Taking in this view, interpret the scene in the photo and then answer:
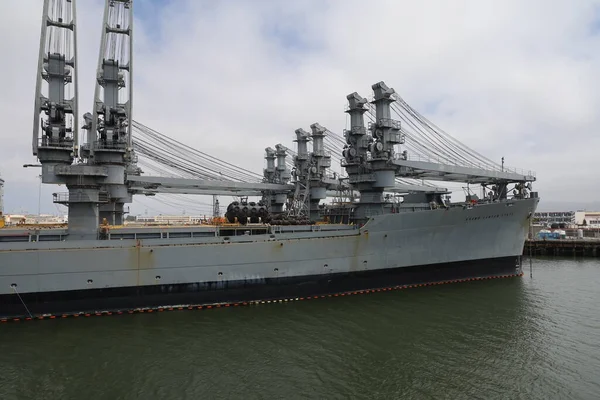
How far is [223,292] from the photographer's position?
17422 millimetres

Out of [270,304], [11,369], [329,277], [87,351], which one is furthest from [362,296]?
[11,369]

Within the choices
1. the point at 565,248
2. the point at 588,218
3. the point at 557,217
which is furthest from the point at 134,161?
the point at 557,217

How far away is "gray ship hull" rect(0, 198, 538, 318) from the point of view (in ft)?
50.3

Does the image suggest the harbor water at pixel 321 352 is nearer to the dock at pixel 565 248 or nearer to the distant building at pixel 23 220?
the distant building at pixel 23 220

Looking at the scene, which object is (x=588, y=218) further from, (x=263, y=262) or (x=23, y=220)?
(x=23, y=220)

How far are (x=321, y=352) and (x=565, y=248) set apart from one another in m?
39.1

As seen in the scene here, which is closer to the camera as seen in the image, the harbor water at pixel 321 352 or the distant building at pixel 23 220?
Result: the harbor water at pixel 321 352

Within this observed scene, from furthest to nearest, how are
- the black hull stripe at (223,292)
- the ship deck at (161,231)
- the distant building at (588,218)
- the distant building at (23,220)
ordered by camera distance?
the distant building at (588,218) → the distant building at (23,220) → the ship deck at (161,231) → the black hull stripe at (223,292)

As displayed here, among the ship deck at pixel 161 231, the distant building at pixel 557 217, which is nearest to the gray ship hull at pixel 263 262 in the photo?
the ship deck at pixel 161 231

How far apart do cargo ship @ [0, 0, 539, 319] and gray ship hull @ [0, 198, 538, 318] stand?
5cm

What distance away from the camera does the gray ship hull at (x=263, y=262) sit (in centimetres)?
1534

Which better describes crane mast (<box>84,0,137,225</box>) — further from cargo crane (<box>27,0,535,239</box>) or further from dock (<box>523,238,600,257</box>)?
dock (<box>523,238,600,257</box>)

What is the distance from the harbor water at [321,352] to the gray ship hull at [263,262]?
3.45 ft

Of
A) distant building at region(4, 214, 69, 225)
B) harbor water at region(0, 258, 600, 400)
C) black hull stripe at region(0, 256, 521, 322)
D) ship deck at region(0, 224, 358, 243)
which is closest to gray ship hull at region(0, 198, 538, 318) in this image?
black hull stripe at region(0, 256, 521, 322)
